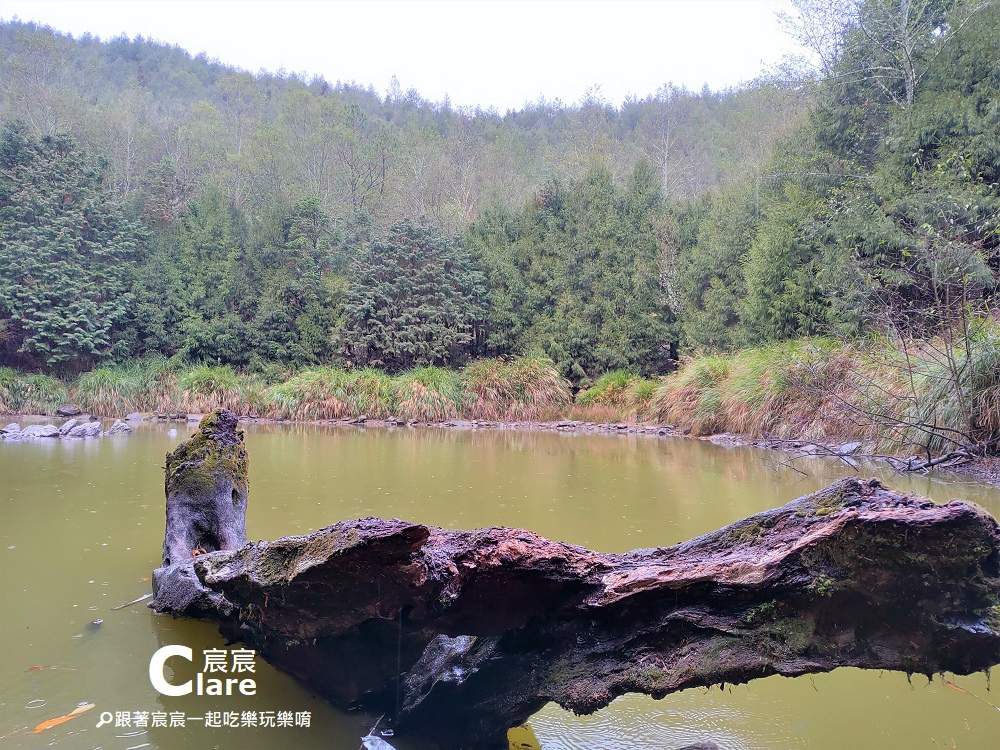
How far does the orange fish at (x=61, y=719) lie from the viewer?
1613mm

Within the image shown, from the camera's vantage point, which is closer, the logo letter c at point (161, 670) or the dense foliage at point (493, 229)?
the logo letter c at point (161, 670)

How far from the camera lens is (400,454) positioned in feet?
26.2

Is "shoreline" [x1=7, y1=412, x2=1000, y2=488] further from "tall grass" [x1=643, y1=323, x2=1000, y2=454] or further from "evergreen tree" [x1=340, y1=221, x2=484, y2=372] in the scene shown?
"evergreen tree" [x1=340, y1=221, x2=484, y2=372]

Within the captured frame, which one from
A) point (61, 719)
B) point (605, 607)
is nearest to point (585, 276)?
point (605, 607)

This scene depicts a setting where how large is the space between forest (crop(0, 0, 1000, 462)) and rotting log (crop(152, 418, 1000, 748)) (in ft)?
15.7

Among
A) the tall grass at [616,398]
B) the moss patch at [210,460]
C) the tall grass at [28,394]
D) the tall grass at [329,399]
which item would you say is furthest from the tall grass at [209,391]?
the moss patch at [210,460]

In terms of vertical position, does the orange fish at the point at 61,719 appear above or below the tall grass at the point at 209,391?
below

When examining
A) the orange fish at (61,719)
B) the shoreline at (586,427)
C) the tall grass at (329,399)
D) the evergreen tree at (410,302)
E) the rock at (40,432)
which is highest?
the evergreen tree at (410,302)

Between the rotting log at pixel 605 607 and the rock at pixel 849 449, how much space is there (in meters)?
6.16

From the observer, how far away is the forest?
9195mm

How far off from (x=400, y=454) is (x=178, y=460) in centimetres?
501

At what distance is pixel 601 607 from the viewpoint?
5.06 ft

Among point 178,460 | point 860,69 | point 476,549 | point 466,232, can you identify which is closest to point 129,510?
point 178,460

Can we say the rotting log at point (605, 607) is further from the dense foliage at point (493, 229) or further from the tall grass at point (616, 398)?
the tall grass at point (616, 398)
